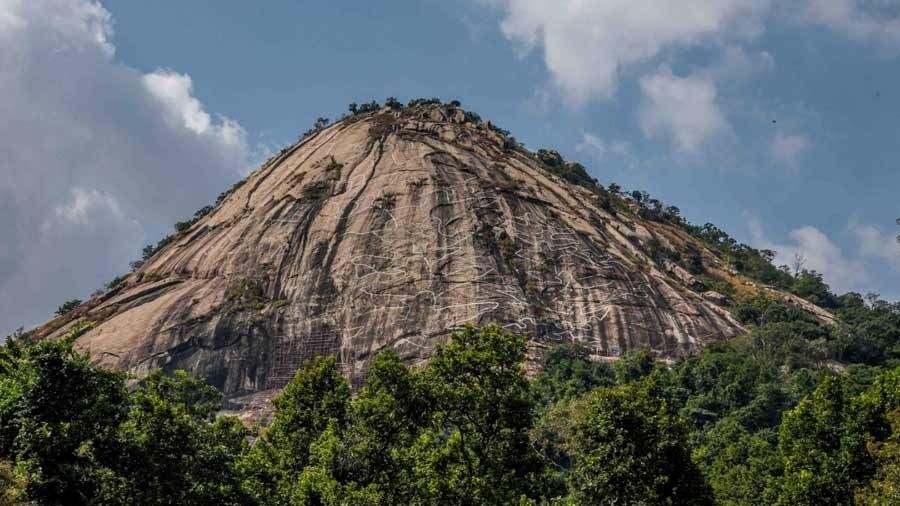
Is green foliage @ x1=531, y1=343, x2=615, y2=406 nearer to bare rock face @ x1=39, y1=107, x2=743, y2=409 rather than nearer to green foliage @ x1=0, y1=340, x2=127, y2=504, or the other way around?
bare rock face @ x1=39, y1=107, x2=743, y2=409

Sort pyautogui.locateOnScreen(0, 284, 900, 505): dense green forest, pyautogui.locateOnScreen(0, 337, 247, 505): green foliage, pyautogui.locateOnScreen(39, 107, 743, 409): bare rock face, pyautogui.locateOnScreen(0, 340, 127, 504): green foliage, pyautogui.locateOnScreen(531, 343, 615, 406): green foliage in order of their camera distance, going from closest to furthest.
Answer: pyautogui.locateOnScreen(0, 340, 127, 504): green foliage, pyautogui.locateOnScreen(0, 337, 247, 505): green foliage, pyautogui.locateOnScreen(0, 284, 900, 505): dense green forest, pyautogui.locateOnScreen(531, 343, 615, 406): green foliage, pyautogui.locateOnScreen(39, 107, 743, 409): bare rock face

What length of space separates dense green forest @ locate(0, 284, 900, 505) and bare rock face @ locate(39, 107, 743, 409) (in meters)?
36.2

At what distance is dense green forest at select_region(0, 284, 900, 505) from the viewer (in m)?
19.9

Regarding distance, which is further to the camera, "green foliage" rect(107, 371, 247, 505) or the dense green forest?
"green foliage" rect(107, 371, 247, 505)

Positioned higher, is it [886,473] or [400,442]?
[400,442]

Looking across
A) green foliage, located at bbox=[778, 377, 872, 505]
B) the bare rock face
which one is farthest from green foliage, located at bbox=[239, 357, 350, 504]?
the bare rock face

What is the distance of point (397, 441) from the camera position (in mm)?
25922

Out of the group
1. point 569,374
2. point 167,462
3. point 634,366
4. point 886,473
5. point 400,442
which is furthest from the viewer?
point 634,366

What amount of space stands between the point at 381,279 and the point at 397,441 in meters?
47.0

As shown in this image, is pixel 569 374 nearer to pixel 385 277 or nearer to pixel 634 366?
pixel 634 366

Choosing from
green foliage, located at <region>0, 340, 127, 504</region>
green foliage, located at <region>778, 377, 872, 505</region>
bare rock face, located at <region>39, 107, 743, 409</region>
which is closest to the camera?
green foliage, located at <region>0, 340, 127, 504</region>

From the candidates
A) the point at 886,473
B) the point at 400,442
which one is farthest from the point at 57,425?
the point at 886,473

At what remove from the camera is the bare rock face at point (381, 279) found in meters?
67.3

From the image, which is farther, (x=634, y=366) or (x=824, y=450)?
(x=634, y=366)
